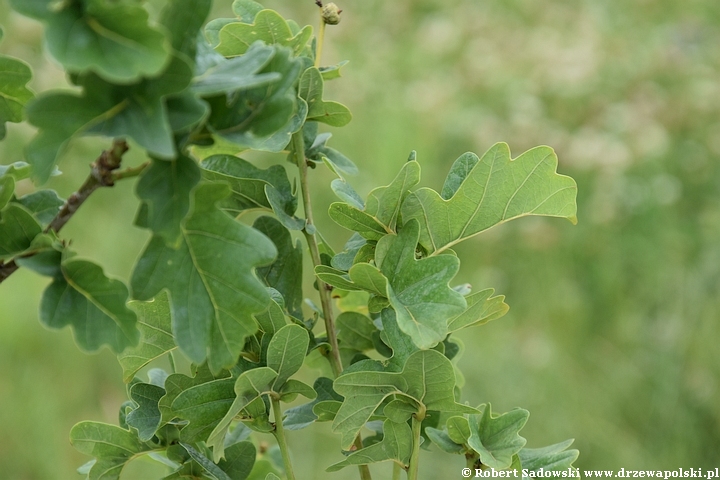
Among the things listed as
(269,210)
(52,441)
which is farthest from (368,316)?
(52,441)

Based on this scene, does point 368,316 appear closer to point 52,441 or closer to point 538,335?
point 52,441

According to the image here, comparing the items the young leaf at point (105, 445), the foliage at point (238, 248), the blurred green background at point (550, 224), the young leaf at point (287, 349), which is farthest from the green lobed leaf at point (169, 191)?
the blurred green background at point (550, 224)

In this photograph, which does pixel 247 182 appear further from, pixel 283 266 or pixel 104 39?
pixel 104 39

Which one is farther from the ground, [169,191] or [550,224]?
[550,224]

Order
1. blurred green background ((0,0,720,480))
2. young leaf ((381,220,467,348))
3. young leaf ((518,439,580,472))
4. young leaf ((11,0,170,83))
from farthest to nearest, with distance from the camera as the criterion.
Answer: blurred green background ((0,0,720,480)), young leaf ((518,439,580,472)), young leaf ((381,220,467,348)), young leaf ((11,0,170,83))

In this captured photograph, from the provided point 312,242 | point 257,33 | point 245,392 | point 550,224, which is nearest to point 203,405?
point 245,392

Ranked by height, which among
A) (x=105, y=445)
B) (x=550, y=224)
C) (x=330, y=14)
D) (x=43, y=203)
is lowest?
(x=105, y=445)

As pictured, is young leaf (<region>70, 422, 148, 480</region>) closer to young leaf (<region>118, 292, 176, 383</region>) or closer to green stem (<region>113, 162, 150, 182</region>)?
young leaf (<region>118, 292, 176, 383</region>)

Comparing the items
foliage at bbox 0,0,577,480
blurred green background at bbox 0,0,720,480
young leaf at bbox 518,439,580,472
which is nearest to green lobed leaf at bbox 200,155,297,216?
foliage at bbox 0,0,577,480
